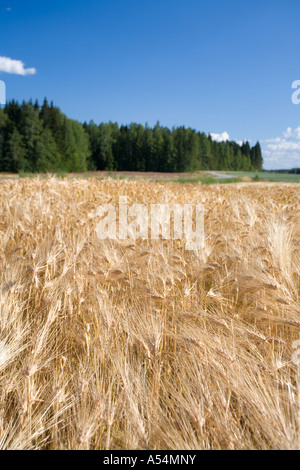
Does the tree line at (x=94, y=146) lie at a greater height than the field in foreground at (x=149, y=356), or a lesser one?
greater

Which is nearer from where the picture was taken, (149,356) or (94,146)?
(149,356)

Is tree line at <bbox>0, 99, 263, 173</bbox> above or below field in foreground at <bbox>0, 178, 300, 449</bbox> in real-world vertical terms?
above

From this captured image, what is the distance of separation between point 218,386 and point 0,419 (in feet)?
2.11

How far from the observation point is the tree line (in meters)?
42.7

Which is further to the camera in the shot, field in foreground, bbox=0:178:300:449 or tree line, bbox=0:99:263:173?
tree line, bbox=0:99:263:173

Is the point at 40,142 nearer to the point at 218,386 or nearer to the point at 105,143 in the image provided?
the point at 105,143

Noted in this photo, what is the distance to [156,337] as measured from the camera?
108 cm

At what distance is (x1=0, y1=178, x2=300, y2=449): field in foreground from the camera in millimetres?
808

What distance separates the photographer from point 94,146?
210 ft

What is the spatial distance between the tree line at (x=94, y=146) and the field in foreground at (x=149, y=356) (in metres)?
31.1

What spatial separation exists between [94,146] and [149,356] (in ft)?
219

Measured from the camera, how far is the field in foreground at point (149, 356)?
81 cm

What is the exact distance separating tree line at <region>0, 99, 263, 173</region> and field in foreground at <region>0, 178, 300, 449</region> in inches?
1225

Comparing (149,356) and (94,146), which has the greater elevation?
(94,146)
